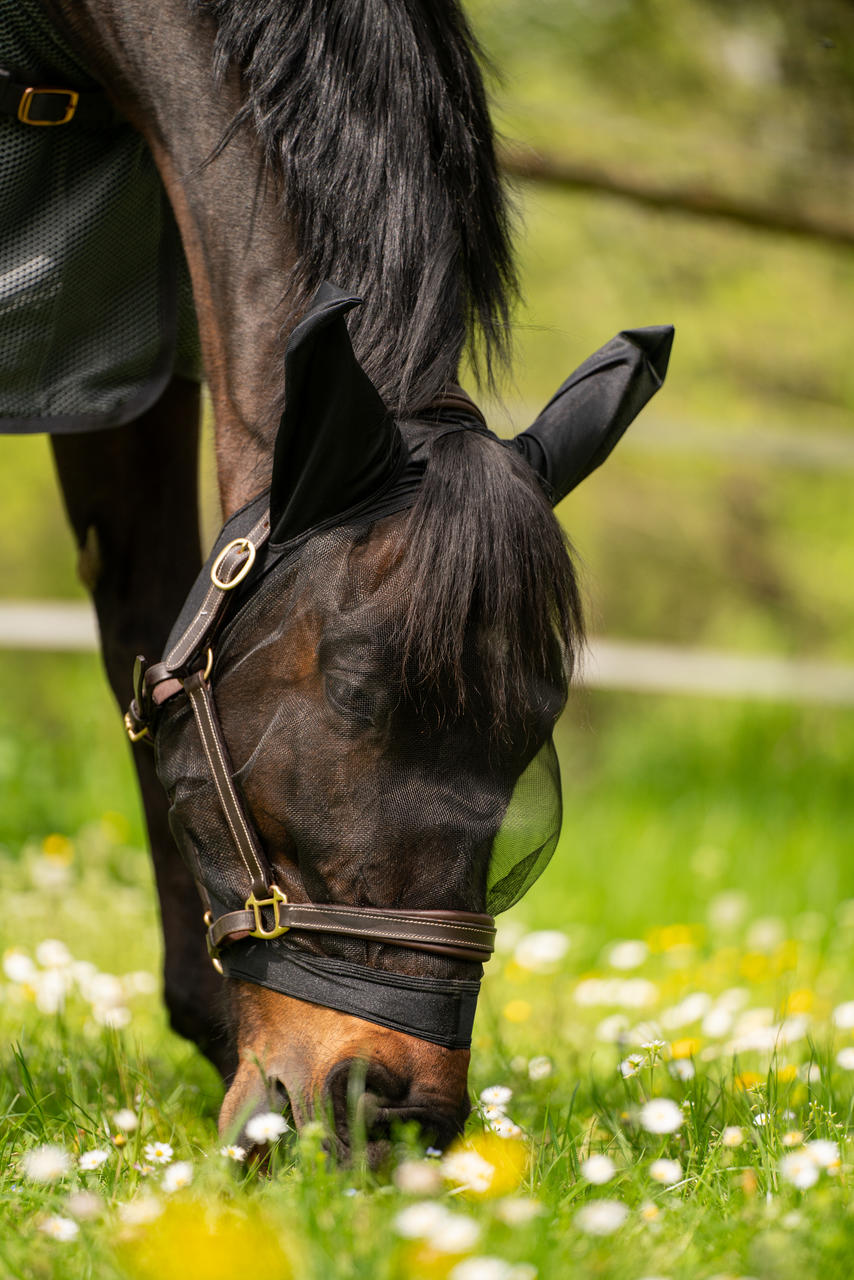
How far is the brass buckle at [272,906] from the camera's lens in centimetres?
145

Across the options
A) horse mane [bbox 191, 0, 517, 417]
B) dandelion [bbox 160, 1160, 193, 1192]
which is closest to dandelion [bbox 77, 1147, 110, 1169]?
dandelion [bbox 160, 1160, 193, 1192]

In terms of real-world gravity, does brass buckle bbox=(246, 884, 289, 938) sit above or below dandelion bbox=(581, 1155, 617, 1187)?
above

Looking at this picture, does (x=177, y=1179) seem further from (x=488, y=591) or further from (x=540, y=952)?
(x=540, y=952)

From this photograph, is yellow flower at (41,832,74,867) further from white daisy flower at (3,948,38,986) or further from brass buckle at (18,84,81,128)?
brass buckle at (18,84,81,128)

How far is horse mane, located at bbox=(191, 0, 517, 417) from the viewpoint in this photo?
155cm

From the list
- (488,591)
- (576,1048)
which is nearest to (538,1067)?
(576,1048)

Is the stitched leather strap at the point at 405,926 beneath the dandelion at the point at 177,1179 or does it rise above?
above

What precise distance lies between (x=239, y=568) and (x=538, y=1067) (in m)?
0.95

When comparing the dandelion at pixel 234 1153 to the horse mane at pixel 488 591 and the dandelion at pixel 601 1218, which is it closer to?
Answer: the dandelion at pixel 601 1218

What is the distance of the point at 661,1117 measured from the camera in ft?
4.81

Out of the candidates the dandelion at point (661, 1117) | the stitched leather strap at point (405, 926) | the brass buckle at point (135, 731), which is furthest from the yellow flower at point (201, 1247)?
the brass buckle at point (135, 731)

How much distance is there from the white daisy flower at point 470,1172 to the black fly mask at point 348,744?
166mm

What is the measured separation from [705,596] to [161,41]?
6.91m

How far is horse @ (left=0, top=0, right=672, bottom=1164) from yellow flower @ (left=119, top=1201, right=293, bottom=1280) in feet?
0.50
